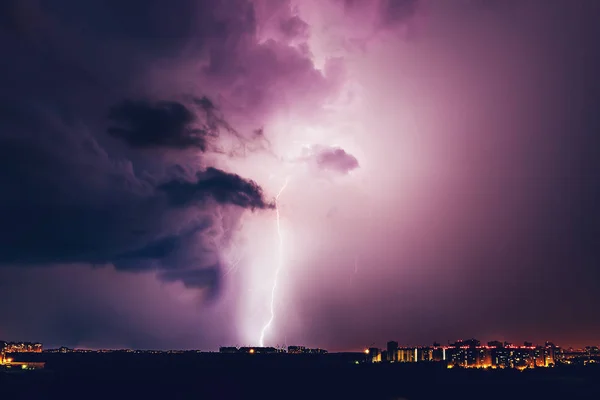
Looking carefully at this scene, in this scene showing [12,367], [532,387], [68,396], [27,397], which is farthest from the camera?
[12,367]

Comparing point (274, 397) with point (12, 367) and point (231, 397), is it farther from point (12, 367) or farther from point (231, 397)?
point (12, 367)

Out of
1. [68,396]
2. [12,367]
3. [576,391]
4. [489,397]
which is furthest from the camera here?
[12,367]

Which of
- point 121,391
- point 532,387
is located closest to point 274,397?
point 121,391

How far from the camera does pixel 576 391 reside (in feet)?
419

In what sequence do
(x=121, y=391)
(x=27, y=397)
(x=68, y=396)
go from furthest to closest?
(x=121, y=391) < (x=68, y=396) < (x=27, y=397)

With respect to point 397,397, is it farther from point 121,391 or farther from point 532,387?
point 121,391

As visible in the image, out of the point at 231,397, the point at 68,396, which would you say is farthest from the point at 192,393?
the point at 68,396

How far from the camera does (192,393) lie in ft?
370

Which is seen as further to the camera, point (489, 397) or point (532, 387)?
point (532, 387)

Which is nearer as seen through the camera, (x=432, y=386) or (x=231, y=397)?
(x=231, y=397)

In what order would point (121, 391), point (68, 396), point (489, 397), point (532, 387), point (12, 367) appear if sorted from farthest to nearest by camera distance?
point (12, 367) < point (532, 387) < point (121, 391) < point (489, 397) < point (68, 396)

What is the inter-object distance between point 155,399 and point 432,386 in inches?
2882

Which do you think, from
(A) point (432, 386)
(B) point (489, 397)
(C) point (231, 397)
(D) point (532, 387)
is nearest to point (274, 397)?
(C) point (231, 397)

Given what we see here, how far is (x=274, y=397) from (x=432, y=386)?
5342cm
